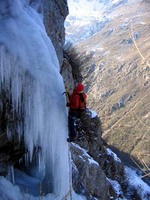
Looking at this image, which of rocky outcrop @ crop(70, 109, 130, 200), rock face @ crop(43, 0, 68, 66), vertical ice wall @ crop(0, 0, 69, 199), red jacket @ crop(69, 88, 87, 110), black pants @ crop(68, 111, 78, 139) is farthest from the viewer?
rock face @ crop(43, 0, 68, 66)

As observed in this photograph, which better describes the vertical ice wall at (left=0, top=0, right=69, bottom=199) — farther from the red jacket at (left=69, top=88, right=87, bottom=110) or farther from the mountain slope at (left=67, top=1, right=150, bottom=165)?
the mountain slope at (left=67, top=1, right=150, bottom=165)

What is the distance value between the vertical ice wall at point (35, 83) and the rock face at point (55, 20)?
158 inches

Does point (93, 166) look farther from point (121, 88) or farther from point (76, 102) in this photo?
point (121, 88)

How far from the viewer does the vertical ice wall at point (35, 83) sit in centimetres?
547

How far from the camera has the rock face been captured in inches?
420

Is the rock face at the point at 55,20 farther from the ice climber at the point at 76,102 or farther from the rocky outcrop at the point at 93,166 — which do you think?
the ice climber at the point at 76,102

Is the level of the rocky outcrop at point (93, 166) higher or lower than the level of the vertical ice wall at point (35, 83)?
lower

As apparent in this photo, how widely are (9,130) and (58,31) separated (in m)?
6.73

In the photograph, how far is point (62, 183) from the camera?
674 cm

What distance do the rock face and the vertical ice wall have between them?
4.00 m

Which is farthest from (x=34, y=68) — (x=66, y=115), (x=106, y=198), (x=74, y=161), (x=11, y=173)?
(x=106, y=198)

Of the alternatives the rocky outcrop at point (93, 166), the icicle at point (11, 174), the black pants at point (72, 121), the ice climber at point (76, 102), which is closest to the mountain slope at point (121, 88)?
the rocky outcrop at point (93, 166)

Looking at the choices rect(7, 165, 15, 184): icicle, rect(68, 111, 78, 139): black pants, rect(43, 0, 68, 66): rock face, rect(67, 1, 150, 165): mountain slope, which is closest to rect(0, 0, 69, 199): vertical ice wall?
rect(68, 111, 78, 139): black pants

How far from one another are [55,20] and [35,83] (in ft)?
20.2
